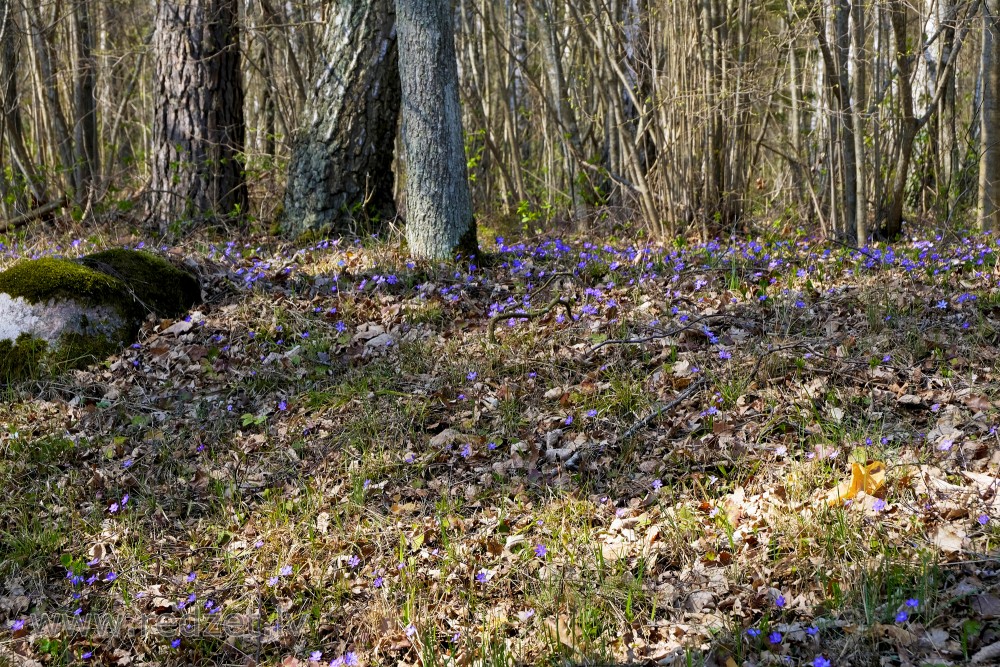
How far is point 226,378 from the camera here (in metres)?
5.35

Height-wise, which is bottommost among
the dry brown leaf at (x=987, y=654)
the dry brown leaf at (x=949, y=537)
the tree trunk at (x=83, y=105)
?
the dry brown leaf at (x=987, y=654)

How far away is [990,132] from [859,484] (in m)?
4.72

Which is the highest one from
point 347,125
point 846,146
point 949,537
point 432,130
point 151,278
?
point 347,125

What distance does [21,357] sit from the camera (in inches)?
214

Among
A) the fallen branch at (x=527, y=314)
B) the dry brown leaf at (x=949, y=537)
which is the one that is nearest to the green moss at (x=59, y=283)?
the fallen branch at (x=527, y=314)

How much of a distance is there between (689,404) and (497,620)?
170 centimetres

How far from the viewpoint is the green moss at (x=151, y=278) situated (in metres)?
6.02

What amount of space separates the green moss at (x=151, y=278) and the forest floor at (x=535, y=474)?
191mm

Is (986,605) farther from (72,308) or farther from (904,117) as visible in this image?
(72,308)

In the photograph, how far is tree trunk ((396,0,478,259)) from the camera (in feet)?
19.6

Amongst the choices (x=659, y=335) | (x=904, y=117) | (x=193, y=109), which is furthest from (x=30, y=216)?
(x=904, y=117)

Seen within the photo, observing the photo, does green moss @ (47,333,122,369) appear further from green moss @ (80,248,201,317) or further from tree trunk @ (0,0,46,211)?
tree trunk @ (0,0,46,211)

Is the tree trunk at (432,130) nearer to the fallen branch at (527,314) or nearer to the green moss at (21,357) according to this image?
the fallen branch at (527,314)

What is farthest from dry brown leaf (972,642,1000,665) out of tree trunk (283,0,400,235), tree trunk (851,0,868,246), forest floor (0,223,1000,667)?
tree trunk (283,0,400,235)
